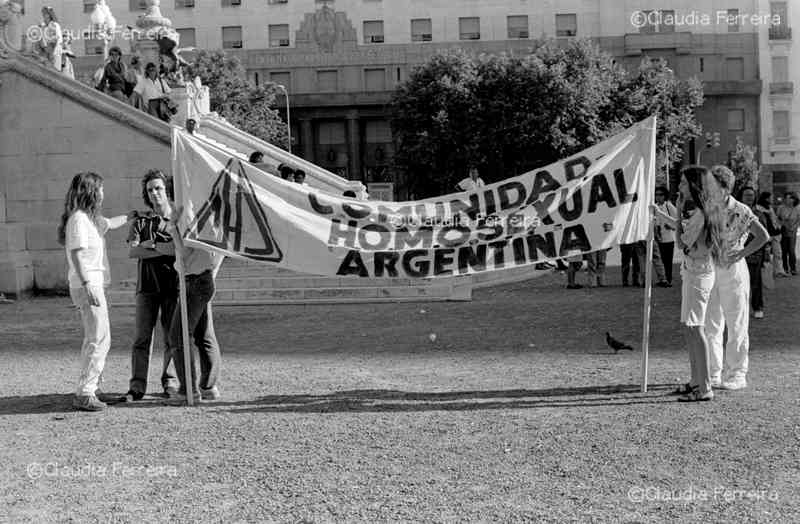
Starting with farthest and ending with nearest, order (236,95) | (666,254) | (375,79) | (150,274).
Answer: (375,79) < (236,95) < (666,254) < (150,274)

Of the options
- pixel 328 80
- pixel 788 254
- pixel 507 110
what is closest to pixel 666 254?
pixel 788 254

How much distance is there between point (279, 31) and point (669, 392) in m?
67.4

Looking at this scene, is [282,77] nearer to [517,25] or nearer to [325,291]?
[517,25]

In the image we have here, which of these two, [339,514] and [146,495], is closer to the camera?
[339,514]

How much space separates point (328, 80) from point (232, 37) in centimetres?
742

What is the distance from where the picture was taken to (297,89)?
237 ft

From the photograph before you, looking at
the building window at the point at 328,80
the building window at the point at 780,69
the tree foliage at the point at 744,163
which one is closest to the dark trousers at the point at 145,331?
the tree foliage at the point at 744,163

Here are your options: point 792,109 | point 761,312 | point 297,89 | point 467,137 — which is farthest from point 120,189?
point 792,109

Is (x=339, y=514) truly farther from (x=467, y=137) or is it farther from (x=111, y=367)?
(x=467, y=137)

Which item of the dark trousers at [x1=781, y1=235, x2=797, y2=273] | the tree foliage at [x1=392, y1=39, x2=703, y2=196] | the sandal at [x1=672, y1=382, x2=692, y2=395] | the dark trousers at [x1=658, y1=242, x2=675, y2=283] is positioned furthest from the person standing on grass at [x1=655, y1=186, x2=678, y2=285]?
the tree foliage at [x1=392, y1=39, x2=703, y2=196]

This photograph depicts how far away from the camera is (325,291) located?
1825 centimetres

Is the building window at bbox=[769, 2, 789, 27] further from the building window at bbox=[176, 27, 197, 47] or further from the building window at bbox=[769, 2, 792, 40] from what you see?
the building window at bbox=[176, 27, 197, 47]

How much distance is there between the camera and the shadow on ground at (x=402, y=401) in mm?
8297

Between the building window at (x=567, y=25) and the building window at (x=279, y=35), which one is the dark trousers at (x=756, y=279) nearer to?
the building window at (x=567, y=25)
